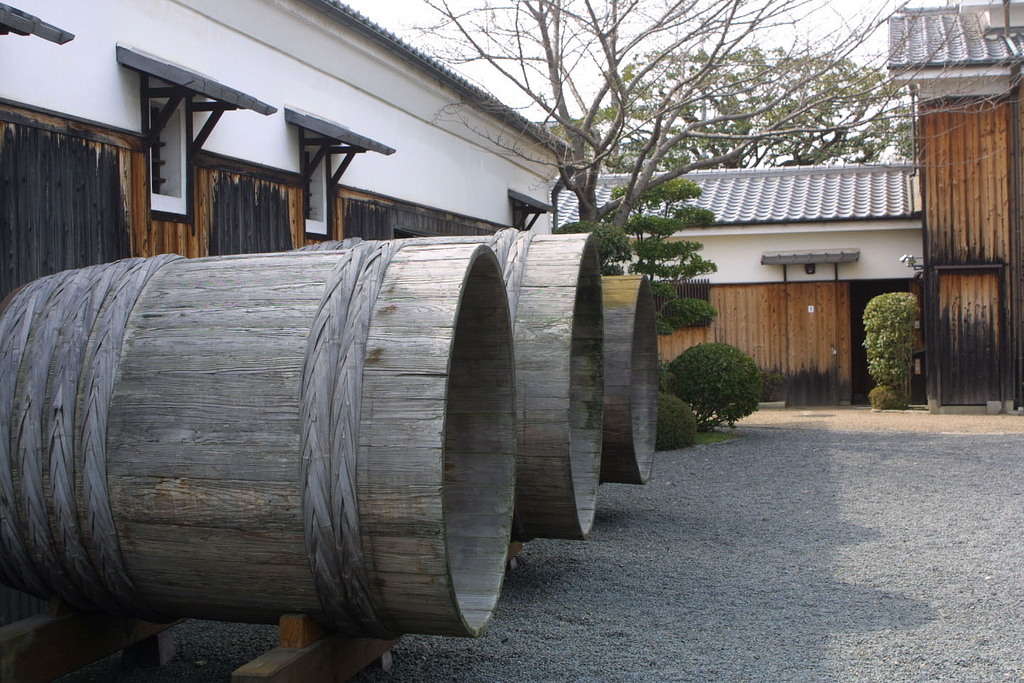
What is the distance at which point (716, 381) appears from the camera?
39.0 ft

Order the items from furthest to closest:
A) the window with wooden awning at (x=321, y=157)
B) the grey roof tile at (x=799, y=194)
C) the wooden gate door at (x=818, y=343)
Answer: the grey roof tile at (x=799, y=194) < the wooden gate door at (x=818, y=343) < the window with wooden awning at (x=321, y=157)

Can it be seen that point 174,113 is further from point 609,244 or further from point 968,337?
point 968,337

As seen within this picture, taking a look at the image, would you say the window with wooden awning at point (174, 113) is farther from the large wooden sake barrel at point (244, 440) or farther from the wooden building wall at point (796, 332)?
the wooden building wall at point (796, 332)

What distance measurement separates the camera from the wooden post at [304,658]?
251cm

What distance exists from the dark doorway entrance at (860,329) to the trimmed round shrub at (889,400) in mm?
1601

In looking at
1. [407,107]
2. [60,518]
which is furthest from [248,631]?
[407,107]

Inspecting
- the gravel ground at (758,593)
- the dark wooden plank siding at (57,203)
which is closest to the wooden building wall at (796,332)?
the gravel ground at (758,593)

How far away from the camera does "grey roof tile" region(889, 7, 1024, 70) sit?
13275mm

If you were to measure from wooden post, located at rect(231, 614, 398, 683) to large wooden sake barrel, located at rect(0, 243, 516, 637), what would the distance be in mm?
61

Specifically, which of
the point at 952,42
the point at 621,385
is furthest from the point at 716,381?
the point at 952,42

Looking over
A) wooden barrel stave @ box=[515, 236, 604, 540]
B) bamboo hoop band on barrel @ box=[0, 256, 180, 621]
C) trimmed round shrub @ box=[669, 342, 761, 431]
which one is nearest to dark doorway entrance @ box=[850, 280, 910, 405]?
trimmed round shrub @ box=[669, 342, 761, 431]

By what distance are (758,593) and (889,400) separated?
11.8 m

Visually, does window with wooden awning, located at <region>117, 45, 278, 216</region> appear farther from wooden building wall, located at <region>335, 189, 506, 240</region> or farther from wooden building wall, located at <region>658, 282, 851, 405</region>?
wooden building wall, located at <region>658, 282, 851, 405</region>

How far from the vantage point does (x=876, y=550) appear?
5914 millimetres
